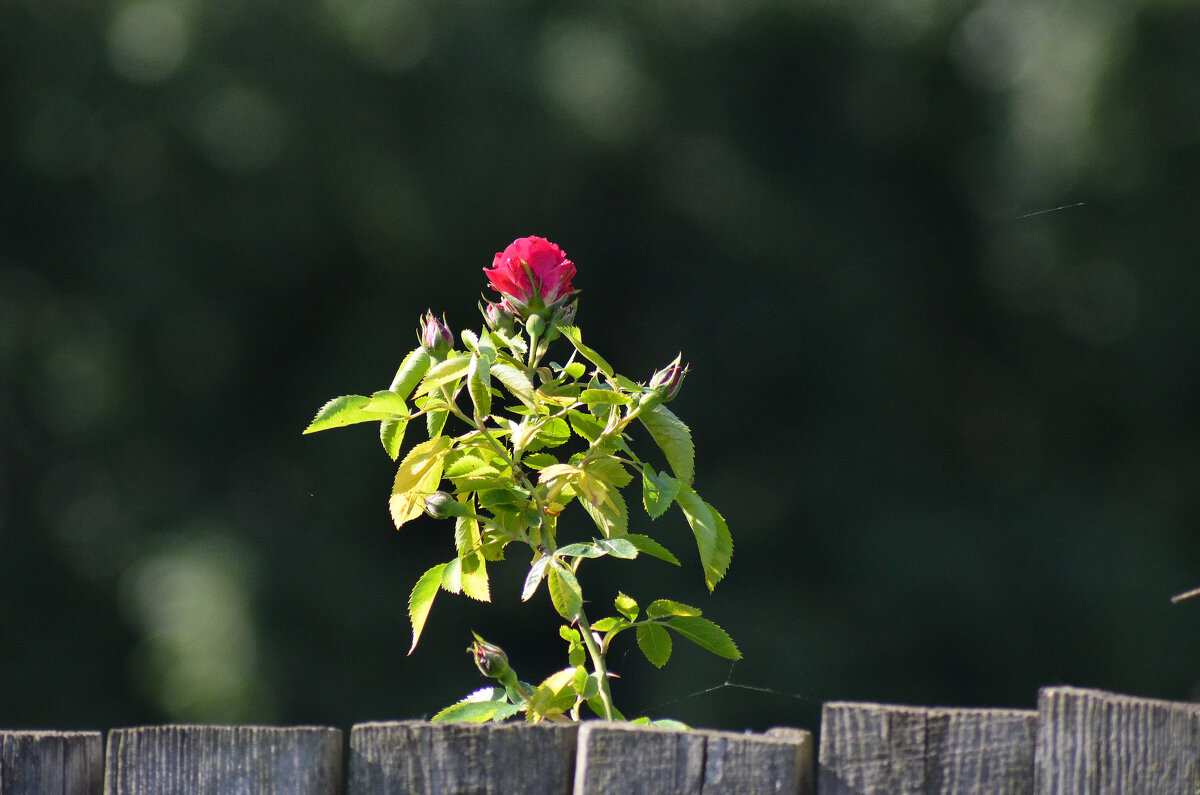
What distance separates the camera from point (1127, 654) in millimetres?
2748

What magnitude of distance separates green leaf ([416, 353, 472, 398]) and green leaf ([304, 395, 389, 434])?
0.03 meters

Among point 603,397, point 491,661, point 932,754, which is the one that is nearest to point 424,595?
point 491,661

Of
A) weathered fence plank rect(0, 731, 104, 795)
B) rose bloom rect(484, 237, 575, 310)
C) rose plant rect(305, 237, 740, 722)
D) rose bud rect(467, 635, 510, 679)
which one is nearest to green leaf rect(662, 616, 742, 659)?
rose plant rect(305, 237, 740, 722)

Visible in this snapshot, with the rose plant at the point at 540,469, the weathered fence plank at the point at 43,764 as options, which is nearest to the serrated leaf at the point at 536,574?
the rose plant at the point at 540,469

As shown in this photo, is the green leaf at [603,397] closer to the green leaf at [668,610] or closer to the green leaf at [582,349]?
the green leaf at [582,349]

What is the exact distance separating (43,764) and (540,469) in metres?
0.31

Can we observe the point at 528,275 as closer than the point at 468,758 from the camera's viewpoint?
No

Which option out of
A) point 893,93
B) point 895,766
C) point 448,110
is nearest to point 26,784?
point 895,766

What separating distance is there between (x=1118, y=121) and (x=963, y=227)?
0.46m

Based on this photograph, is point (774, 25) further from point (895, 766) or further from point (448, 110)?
point (895, 766)

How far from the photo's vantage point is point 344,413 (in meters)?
0.62

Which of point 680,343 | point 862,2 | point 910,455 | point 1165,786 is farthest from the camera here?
point 862,2

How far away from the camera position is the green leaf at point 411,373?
25.7 inches

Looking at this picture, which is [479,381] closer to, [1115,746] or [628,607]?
[628,607]
